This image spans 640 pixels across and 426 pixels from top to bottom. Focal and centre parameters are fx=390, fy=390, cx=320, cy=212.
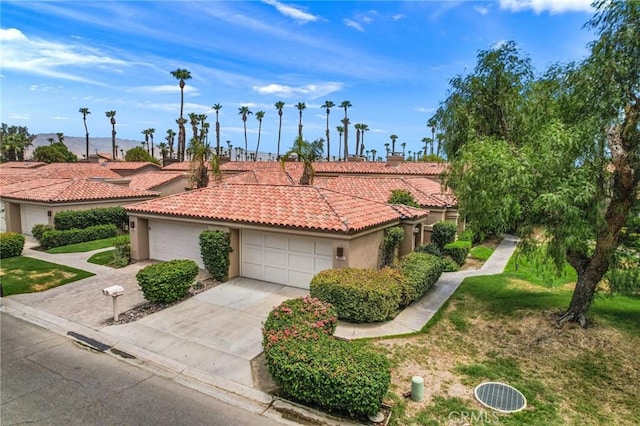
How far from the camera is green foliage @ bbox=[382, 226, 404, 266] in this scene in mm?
15992

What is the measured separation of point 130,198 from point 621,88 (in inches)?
1058

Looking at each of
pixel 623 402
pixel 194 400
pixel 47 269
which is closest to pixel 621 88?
pixel 623 402

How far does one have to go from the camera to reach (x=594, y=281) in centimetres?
1057

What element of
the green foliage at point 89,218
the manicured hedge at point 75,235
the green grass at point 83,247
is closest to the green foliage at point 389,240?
the green grass at point 83,247

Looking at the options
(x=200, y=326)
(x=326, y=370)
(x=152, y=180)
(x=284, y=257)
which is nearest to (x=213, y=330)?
(x=200, y=326)

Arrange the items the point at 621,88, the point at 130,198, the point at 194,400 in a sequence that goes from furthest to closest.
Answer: the point at 130,198
the point at 621,88
the point at 194,400

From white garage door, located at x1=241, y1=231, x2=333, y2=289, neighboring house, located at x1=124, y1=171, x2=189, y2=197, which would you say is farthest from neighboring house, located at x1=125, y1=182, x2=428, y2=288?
neighboring house, located at x1=124, y1=171, x2=189, y2=197

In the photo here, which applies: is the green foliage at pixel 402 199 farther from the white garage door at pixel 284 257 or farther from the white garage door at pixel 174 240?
the white garage door at pixel 174 240

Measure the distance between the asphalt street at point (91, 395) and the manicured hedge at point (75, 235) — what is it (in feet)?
44.4

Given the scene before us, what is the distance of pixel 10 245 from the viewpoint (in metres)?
19.1

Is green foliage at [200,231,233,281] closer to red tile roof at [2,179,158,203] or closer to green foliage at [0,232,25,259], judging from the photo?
green foliage at [0,232,25,259]

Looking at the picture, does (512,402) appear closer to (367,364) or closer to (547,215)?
(367,364)

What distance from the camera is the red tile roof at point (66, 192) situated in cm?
2324

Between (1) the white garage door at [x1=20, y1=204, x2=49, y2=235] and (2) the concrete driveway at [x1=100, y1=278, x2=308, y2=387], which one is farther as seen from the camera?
(1) the white garage door at [x1=20, y1=204, x2=49, y2=235]
